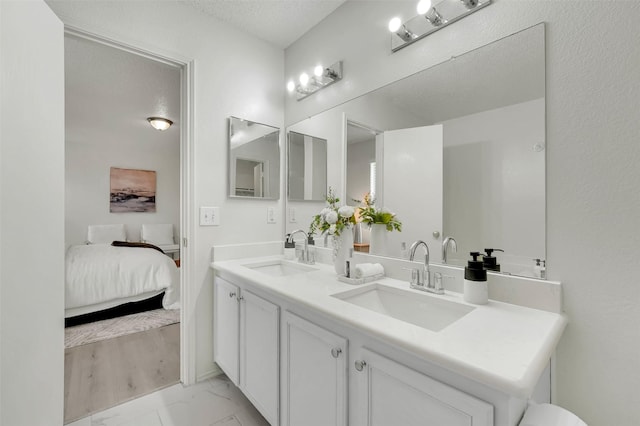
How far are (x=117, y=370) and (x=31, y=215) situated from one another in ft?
4.87

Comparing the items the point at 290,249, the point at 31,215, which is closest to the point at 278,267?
the point at 290,249

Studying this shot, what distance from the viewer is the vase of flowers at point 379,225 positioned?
147 cm

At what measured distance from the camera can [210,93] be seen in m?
1.89

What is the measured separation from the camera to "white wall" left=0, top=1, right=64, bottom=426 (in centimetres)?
100

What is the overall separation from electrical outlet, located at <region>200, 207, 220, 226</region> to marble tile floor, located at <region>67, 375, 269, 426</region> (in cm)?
107

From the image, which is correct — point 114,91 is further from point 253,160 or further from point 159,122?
point 253,160

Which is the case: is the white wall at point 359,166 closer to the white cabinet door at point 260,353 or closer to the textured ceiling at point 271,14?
the white cabinet door at point 260,353

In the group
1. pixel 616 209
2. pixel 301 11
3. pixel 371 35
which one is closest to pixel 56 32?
pixel 301 11

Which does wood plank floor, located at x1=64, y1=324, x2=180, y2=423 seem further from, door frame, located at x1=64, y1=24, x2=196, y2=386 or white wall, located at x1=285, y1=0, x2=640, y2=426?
white wall, located at x1=285, y1=0, x2=640, y2=426

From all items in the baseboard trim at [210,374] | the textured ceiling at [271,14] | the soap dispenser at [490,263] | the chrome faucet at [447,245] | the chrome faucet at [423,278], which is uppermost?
the textured ceiling at [271,14]

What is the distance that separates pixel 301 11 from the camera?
1817 millimetres

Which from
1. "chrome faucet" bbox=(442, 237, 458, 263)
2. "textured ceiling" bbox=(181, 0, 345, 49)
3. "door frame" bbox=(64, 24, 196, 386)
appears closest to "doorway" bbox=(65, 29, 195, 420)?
"door frame" bbox=(64, 24, 196, 386)

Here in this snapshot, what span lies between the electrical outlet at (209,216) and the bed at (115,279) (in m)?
1.86

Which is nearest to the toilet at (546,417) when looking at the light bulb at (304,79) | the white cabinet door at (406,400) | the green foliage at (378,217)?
the white cabinet door at (406,400)
